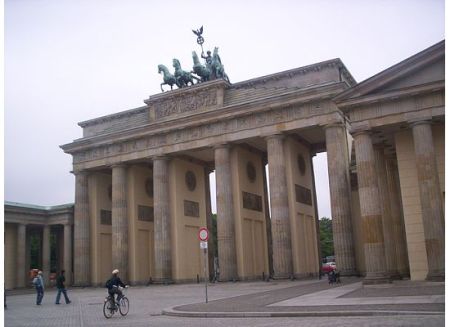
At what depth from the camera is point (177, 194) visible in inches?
1956

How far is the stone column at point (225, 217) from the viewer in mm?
43188

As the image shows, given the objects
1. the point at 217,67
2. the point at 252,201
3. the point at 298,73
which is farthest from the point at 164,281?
the point at 298,73

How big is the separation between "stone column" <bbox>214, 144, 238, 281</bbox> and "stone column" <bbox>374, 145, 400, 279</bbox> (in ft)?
46.4

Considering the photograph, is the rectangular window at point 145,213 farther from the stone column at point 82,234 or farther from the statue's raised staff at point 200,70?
the statue's raised staff at point 200,70

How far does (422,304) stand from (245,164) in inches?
1276

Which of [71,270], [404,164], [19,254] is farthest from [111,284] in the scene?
[19,254]

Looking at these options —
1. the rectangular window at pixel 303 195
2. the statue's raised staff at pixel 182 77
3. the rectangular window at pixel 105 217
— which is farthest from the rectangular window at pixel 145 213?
the rectangular window at pixel 303 195

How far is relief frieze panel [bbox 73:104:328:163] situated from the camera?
42062 mm

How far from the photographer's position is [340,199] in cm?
3972

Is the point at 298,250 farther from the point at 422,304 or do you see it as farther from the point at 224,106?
the point at 422,304

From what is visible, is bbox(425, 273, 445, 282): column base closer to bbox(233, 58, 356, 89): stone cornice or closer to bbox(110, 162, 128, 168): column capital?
bbox(233, 58, 356, 89): stone cornice

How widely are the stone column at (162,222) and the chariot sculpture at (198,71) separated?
293 inches

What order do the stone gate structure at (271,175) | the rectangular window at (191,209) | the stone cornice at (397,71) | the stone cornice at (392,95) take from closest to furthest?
the stone cornice at (397,71)
the stone cornice at (392,95)
the stone gate structure at (271,175)
the rectangular window at (191,209)

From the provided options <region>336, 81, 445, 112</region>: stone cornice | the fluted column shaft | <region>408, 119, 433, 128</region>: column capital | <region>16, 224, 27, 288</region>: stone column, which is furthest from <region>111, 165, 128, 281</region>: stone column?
<region>408, 119, 433, 128</region>: column capital
